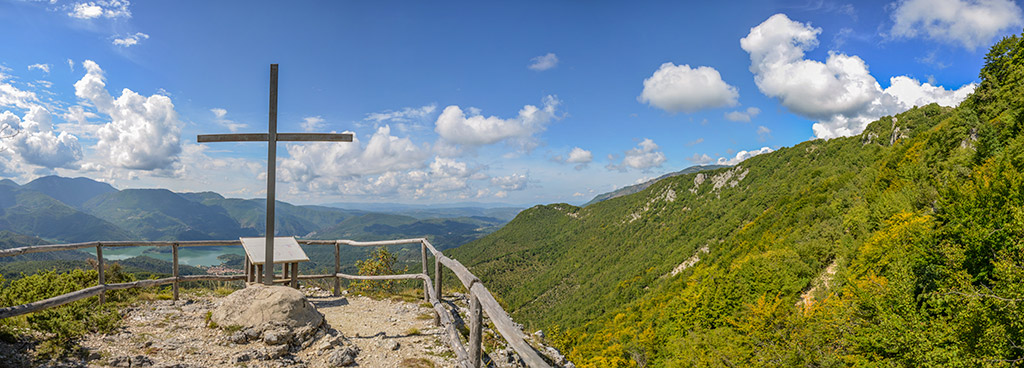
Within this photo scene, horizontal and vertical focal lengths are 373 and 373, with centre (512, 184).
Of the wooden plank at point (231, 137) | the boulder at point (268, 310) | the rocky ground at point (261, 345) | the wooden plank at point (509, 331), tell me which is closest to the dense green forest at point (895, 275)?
the wooden plank at point (509, 331)

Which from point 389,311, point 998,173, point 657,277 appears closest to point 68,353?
point 389,311

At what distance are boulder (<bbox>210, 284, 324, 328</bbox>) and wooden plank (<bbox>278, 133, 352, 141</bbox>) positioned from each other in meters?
2.79

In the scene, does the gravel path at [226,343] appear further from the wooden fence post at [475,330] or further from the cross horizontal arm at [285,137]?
the cross horizontal arm at [285,137]

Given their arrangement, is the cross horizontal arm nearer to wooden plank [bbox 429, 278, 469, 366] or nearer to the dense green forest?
wooden plank [bbox 429, 278, 469, 366]

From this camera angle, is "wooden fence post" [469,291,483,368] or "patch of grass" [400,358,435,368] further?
"patch of grass" [400,358,435,368]

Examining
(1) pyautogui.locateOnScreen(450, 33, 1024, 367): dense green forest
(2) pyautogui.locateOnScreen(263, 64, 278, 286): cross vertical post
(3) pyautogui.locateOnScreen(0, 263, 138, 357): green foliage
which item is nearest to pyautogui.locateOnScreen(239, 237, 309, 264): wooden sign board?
(2) pyautogui.locateOnScreen(263, 64, 278, 286): cross vertical post

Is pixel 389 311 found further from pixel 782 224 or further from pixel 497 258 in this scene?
pixel 497 258

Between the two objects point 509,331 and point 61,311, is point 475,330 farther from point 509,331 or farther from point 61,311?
point 61,311

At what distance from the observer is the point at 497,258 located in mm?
148375

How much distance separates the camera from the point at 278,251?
788cm

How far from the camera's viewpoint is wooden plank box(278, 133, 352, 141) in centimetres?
712

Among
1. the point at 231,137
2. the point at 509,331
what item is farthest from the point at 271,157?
the point at 509,331

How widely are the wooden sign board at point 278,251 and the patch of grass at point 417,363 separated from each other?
3483 mm

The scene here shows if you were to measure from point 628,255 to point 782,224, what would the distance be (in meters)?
60.8
